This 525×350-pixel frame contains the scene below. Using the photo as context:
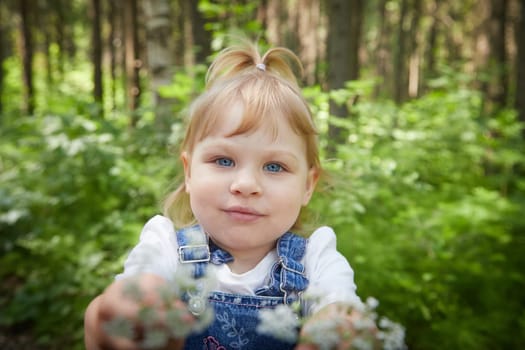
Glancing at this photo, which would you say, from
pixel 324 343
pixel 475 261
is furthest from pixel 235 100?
pixel 475 261

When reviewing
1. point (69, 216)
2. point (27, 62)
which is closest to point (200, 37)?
point (69, 216)

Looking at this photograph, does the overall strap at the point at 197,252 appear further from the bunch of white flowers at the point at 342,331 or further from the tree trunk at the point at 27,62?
the tree trunk at the point at 27,62

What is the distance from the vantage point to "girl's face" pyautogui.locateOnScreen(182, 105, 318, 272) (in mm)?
1437

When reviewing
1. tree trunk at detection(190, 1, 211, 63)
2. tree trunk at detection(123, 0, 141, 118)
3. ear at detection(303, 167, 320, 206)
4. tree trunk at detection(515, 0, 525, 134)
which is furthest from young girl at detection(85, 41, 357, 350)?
tree trunk at detection(515, 0, 525, 134)

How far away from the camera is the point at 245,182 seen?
140cm

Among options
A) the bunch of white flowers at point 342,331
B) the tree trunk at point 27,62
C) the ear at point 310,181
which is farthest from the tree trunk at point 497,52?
the tree trunk at point 27,62

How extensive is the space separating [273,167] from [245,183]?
0.14m

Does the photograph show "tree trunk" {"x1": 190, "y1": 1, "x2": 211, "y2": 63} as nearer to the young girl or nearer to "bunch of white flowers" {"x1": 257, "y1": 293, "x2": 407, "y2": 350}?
the young girl

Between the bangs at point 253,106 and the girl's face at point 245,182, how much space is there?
2 cm

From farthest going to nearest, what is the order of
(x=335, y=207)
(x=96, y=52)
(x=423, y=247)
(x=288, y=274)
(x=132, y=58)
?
1. (x=96, y=52)
2. (x=132, y=58)
3. (x=423, y=247)
4. (x=335, y=207)
5. (x=288, y=274)

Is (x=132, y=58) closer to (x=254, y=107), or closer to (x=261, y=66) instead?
(x=261, y=66)

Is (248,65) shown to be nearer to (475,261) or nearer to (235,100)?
(235,100)

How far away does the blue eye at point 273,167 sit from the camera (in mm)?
1485

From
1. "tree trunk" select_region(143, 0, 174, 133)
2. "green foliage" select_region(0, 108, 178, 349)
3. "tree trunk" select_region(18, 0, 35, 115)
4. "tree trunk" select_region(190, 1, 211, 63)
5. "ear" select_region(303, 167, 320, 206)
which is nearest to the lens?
"ear" select_region(303, 167, 320, 206)
